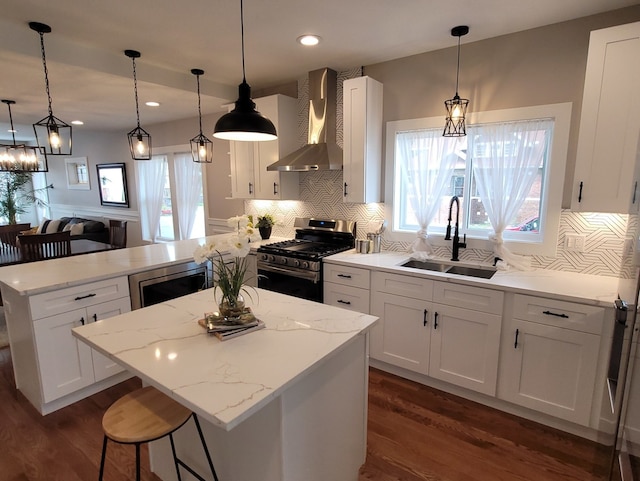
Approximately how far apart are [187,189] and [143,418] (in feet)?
14.5

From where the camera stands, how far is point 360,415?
5.84 ft

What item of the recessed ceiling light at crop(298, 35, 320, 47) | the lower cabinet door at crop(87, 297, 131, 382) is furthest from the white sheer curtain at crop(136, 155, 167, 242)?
the recessed ceiling light at crop(298, 35, 320, 47)

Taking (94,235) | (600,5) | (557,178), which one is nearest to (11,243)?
(94,235)

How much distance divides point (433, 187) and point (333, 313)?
5.69 feet

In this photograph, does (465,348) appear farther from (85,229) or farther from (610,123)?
(85,229)

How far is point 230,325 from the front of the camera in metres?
1.57

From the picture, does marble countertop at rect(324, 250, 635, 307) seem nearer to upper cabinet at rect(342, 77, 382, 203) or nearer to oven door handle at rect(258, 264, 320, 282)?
oven door handle at rect(258, 264, 320, 282)

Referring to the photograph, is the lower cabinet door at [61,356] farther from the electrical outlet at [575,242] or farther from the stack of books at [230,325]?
the electrical outlet at [575,242]

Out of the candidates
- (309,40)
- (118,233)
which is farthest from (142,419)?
(118,233)

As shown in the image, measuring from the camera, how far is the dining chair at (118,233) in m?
5.92

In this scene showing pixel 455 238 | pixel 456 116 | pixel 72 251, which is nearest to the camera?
pixel 456 116

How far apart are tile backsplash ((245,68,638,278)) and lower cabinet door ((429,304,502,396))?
2.17ft

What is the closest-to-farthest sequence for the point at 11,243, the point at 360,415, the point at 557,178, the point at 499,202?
1. the point at 360,415
2. the point at 557,178
3. the point at 499,202
4. the point at 11,243

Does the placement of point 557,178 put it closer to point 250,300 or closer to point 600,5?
point 600,5
